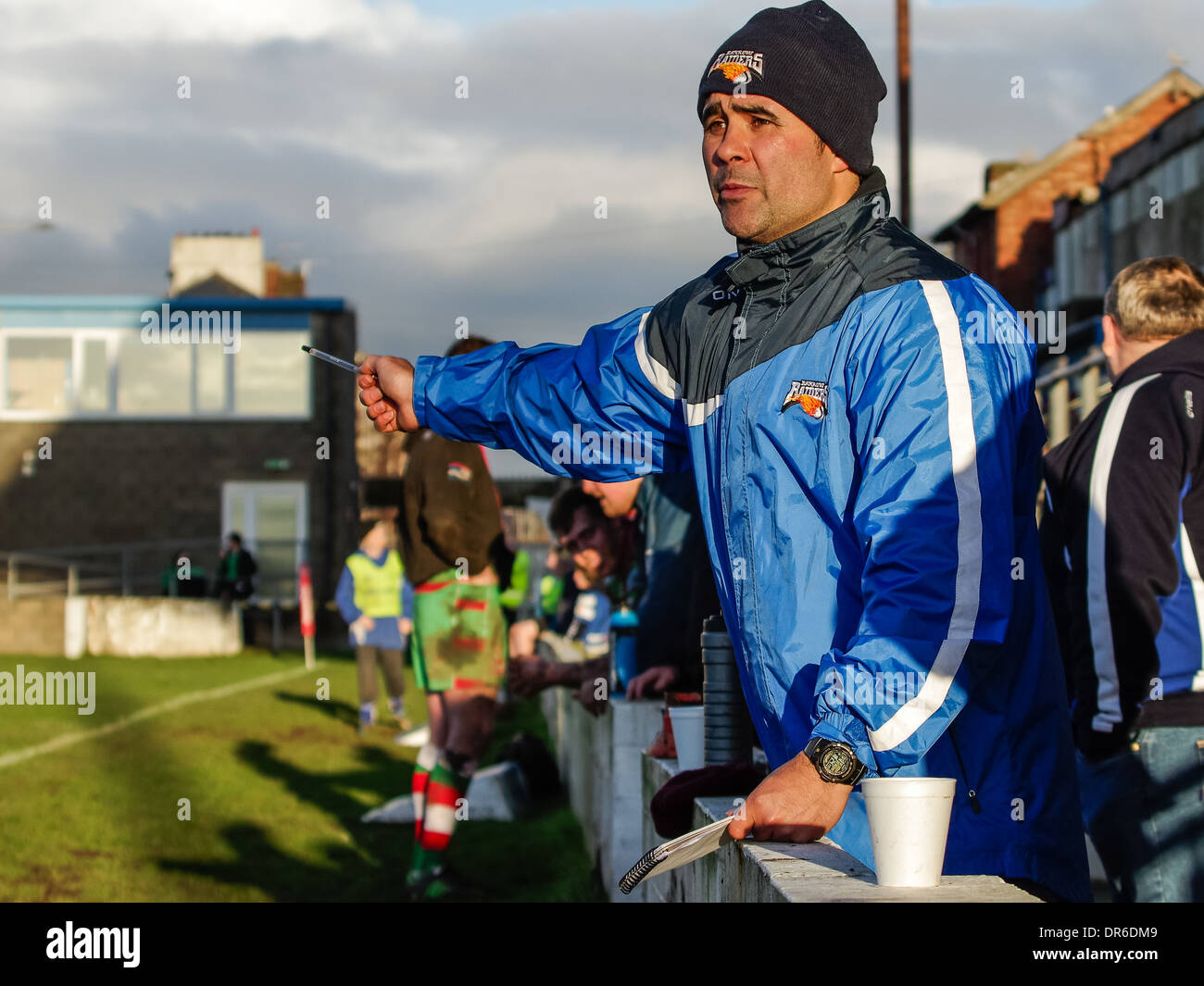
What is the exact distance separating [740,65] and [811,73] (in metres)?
0.13

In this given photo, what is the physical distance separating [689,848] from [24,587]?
86.6 feet

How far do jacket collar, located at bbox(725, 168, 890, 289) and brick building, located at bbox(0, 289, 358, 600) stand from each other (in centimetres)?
3151

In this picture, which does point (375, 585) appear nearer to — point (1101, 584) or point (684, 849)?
point (1101, 584)

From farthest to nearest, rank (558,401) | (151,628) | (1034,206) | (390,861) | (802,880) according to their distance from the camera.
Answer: (1034,206) → (151,628) → (390,861) → (558,401) → (802,880)

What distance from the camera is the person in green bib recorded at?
14211mm

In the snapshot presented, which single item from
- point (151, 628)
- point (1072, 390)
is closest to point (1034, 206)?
point (151, 628)

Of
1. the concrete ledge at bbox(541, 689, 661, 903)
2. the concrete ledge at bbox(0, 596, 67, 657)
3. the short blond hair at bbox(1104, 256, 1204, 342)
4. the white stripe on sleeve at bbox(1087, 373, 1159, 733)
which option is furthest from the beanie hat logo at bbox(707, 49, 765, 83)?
the concrete ledge at bbox(0, 596, 67, 657)

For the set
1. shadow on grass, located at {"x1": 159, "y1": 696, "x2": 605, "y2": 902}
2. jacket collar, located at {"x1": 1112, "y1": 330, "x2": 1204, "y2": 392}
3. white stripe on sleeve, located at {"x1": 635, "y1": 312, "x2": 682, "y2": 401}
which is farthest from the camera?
shadow on grass, located at {"x1": 159, "y1": 696, "x2": 605, "y2": 902}

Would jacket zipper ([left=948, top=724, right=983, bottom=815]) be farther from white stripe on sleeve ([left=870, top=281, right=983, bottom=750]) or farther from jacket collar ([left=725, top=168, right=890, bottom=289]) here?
jacket collar ([left=725, top=168, right=890, bottom=289])

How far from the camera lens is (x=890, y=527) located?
2.46 m

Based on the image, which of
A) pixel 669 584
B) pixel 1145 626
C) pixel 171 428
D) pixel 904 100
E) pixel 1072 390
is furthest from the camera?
pixel 171 428

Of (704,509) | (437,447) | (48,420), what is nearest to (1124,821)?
(704,509)
